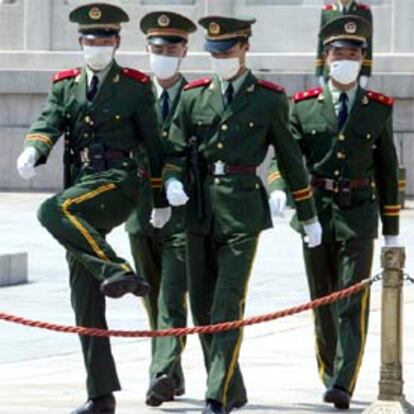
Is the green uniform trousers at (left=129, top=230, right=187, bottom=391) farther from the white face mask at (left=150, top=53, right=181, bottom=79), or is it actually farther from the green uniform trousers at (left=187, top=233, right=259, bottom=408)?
the white face mask at (left=150, top=53, right=181, bottom=79)

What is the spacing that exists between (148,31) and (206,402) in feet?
6.90

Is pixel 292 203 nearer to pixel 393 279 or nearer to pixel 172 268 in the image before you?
pixel 172 268

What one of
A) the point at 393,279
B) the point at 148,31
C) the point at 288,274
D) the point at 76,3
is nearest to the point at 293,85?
the point at 76,3

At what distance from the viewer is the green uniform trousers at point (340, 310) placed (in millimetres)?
9891

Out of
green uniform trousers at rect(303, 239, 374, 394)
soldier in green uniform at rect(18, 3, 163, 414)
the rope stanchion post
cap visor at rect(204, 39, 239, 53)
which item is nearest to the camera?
the rope stanchion post

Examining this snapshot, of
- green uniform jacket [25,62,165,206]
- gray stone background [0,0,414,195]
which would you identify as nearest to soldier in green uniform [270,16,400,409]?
green uniform jacket [25,62,165,206]

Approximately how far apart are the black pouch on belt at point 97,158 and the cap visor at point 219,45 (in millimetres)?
711

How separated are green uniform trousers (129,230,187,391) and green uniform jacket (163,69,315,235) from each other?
0.70 m

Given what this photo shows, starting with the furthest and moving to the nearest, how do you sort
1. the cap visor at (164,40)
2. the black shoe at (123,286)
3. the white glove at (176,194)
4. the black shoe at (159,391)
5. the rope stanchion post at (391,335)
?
1. the cap visor at (164,40)
2. the black shoe at (159,391)
3. the white glove at (176,194)
4. the black shoe at (123,286)
5. the rope stanchion post at (391,335)

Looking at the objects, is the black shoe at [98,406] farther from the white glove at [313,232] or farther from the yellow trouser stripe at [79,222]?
the white glove at [313,232]

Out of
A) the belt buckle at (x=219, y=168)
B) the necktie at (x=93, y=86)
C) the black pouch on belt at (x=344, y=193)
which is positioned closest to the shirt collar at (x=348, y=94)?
the black pouch on belt at (x=344, y=193)

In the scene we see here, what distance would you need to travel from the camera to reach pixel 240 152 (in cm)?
945

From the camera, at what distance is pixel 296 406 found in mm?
9734

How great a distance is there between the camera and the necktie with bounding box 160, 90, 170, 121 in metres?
10.4
